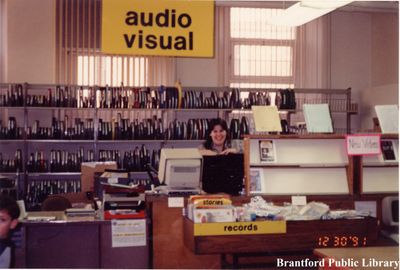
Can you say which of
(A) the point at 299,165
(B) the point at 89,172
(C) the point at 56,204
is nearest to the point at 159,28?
(A) the point at 299,165

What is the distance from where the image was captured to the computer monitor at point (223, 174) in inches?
185

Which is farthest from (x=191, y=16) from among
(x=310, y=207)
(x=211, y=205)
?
(x=310, y=207)

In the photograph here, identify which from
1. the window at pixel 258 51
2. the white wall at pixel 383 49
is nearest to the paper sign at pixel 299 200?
the window at pixel 258 51

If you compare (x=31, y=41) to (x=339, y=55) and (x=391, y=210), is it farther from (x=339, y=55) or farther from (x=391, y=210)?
(x=391, y=210)

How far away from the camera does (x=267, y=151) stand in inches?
183

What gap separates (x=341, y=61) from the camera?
9.15 m

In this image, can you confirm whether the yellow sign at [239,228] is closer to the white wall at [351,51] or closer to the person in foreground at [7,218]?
the person in foreground at [7,218]

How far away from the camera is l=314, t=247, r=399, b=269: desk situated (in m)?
2.52

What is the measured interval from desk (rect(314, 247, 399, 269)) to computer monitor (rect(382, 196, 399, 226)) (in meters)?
0.87

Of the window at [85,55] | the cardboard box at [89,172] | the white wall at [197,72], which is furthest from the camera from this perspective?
the white wall at [197,72]

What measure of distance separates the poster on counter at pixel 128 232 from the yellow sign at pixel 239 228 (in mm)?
657

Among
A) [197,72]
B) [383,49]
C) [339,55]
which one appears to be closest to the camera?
[197,72]

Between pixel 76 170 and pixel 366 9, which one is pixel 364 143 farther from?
pixel 366 9

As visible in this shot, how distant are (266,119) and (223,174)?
0.60 meters
